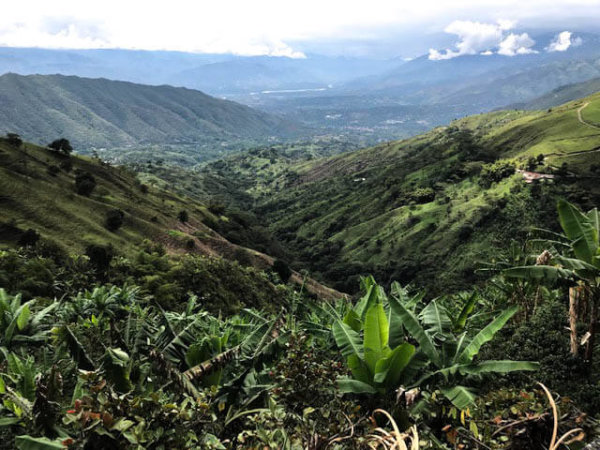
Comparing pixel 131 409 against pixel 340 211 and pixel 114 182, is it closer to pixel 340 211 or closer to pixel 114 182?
pixel 114 182

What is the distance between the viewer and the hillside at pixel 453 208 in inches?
4451

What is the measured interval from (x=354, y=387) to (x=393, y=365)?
80cm

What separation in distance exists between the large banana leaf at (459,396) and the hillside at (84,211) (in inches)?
1849

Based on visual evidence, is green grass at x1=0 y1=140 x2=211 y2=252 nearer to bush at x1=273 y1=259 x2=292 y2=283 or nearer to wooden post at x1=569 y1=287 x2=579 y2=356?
bush at x1=273 y1=259 x2=292 y2=283

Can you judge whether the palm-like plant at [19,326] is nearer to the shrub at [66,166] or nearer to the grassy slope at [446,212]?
the shrub at [66,166]

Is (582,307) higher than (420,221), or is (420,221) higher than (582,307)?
(582,307)

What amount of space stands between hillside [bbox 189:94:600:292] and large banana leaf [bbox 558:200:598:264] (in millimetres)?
80714

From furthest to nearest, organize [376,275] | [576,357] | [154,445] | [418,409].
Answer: [376,275] → [576,357] → [418,409] → [154,445]

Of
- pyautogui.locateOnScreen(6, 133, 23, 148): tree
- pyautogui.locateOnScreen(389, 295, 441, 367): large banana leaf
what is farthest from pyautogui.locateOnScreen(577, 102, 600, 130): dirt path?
pyautogui.locateOnScreen(6, 133, 23, 148): tree

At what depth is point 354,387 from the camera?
22.1 feet

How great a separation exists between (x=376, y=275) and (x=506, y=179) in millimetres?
60864

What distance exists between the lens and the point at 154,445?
4.94 m

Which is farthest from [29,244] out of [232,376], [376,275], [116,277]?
[376,275]

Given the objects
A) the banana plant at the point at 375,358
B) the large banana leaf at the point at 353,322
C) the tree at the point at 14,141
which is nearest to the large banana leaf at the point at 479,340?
the banana plant at the point at 375,358
